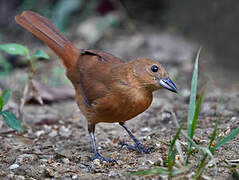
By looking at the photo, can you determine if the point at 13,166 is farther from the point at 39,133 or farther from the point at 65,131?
the point at 65,131

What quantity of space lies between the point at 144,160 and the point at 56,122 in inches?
76.5

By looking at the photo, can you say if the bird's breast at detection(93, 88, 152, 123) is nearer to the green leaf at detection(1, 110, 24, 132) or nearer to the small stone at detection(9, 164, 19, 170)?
the green leaf at detection(1, 110, 24, 132)

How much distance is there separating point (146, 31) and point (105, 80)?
473 centimetres

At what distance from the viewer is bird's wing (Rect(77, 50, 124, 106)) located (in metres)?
4.00

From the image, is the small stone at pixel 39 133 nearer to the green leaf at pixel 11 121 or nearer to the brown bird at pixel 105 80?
the brown bird at pixel 105 80

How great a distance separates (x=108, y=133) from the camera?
15.8 ft

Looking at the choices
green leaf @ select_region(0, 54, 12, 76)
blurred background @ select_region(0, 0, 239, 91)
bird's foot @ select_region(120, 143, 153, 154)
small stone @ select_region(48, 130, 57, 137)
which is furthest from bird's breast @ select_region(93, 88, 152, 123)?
green leaf @ select_region(0, 54, 12, 76)

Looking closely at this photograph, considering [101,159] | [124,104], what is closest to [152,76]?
[124,104]

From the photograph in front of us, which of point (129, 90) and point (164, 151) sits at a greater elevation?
point (129, 90)

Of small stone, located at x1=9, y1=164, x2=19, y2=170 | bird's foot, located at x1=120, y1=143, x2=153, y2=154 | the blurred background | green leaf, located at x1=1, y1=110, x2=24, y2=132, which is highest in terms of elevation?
the blurred background

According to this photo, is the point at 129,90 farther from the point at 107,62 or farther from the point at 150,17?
the point at 150,17

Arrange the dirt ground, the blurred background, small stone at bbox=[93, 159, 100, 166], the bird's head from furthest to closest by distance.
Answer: the blurred background
the bird's head
small stone at bbox=[93, 159, 100, 166]
the dirt ground

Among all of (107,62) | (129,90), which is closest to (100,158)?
(129,90)

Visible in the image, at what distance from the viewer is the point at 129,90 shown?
3.70m
